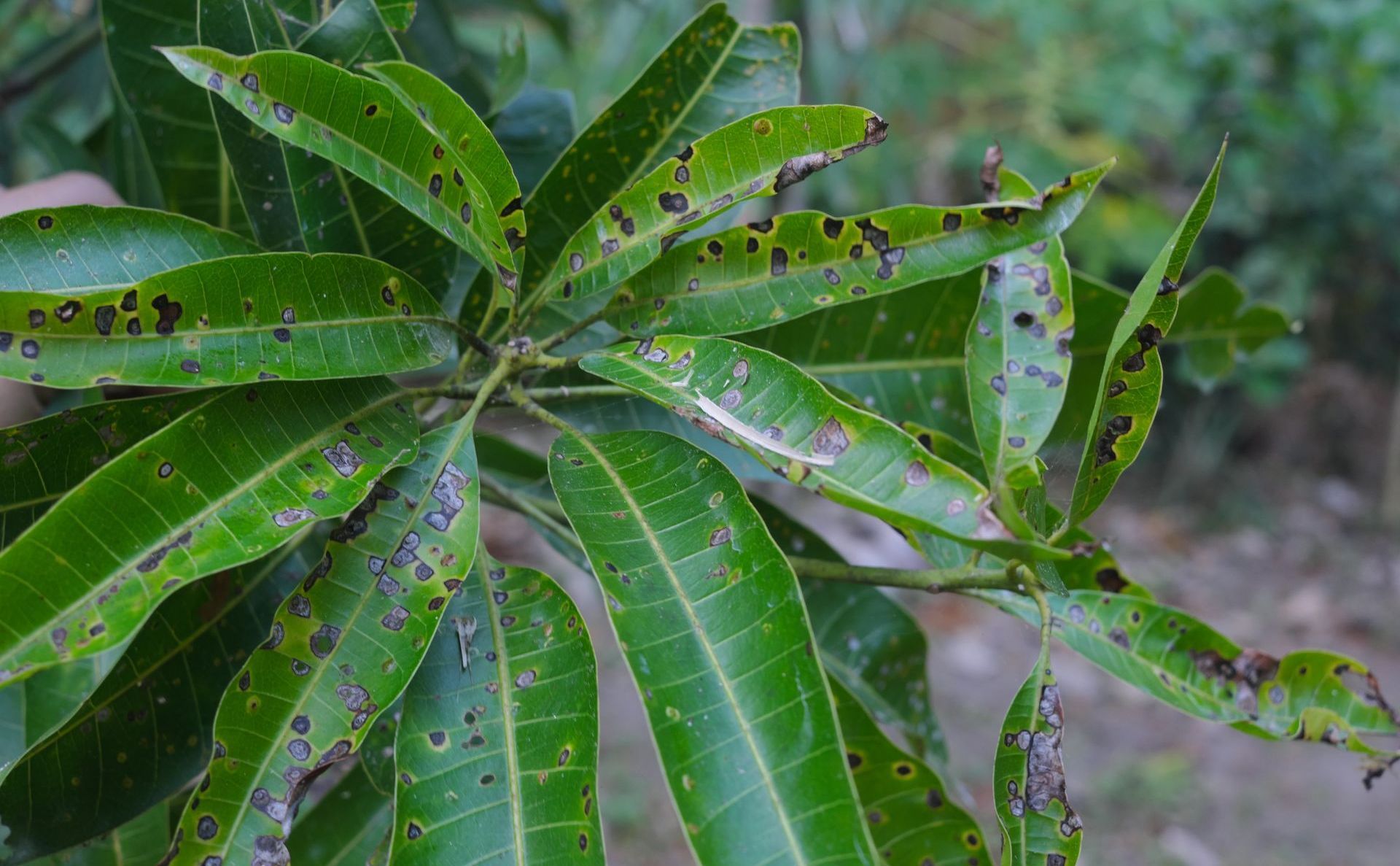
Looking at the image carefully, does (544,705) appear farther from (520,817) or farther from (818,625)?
(818,625)

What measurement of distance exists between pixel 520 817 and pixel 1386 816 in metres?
3.20

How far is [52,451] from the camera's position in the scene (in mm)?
612

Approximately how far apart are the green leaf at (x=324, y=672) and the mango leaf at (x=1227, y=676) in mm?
398

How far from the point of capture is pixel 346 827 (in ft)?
2.64

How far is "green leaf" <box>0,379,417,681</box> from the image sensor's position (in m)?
0.49

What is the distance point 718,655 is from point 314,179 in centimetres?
41

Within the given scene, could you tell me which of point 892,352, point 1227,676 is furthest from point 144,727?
point 1227,676

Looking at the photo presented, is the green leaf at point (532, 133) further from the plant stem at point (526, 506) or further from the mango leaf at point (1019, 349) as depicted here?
the mango leaf at point (1019, 349)

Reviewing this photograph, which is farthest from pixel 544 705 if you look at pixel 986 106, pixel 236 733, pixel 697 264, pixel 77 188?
pixel 986 106

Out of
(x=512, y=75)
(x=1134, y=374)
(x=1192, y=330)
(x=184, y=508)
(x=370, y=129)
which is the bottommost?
(x=184, y=508)

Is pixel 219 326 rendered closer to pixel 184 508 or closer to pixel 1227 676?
pixel 184 508

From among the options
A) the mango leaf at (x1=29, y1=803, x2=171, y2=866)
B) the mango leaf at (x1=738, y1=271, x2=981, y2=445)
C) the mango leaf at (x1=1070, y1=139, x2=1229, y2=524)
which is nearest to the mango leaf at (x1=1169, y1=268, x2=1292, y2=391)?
the mango leaf at (x1=738, y1=271, x2=981, y2=445)

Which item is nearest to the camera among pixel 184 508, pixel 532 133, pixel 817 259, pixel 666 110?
pixel 184 508

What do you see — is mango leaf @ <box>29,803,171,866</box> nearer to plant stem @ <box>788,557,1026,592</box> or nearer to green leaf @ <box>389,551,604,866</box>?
green leaf @ <box>389,551,604,866</box>
